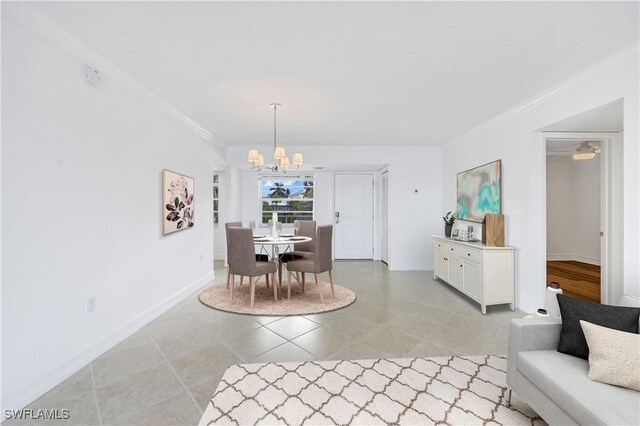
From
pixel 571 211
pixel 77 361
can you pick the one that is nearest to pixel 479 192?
pixel 571 211

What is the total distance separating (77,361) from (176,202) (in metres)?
1.85

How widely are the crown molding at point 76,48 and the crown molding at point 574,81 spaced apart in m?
3.89

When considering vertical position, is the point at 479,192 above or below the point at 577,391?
above

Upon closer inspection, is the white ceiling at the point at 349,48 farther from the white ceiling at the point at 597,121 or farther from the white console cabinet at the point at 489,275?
the white console cabinet at the point at 489,275

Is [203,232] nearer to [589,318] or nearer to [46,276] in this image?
[46,276]

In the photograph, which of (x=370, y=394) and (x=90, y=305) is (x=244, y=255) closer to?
(x=90, y=305)

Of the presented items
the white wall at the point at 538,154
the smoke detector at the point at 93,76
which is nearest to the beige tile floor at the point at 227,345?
the white wall at the point at 538,154

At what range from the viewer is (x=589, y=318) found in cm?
152

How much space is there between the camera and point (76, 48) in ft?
6.56

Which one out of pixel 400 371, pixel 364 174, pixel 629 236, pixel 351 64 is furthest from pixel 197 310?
pixel 364 174

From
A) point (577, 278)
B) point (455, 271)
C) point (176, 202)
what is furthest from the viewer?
point (577, 278)

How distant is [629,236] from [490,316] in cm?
149

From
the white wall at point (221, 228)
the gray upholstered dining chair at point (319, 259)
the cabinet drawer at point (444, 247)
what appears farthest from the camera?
the white wall at point (221, 228)

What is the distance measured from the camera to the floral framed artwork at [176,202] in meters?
3.18
